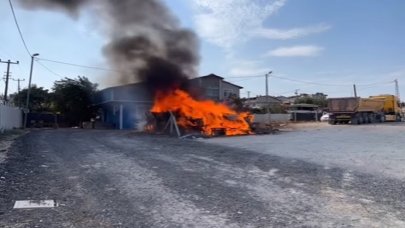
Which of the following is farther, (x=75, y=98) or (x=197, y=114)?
(x=75, y=98)

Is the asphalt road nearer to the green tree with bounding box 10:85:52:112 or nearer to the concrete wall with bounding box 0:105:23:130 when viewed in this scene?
the concrete wall with bounding box 0:105:23:130

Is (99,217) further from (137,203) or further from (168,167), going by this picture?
(168,167)

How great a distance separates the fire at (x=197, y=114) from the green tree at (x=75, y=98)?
21929 millimetres

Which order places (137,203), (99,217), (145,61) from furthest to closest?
(145,61)
(137,203)
(99,217)

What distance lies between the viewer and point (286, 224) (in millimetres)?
5539

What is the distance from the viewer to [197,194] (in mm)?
7406

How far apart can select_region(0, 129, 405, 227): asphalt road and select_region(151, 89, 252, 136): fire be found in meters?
15.1

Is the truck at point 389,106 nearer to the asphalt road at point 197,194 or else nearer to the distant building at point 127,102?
the distant building at point 127,102

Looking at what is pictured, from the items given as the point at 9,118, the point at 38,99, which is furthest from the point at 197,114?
the point at 38,99

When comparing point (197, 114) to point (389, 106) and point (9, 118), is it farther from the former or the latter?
point (389, 106)

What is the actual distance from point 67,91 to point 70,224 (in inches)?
1735

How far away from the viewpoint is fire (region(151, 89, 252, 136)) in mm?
27078

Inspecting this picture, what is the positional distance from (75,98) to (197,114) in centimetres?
2487

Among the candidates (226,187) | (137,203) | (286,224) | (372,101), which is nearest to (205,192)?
(226,187)
